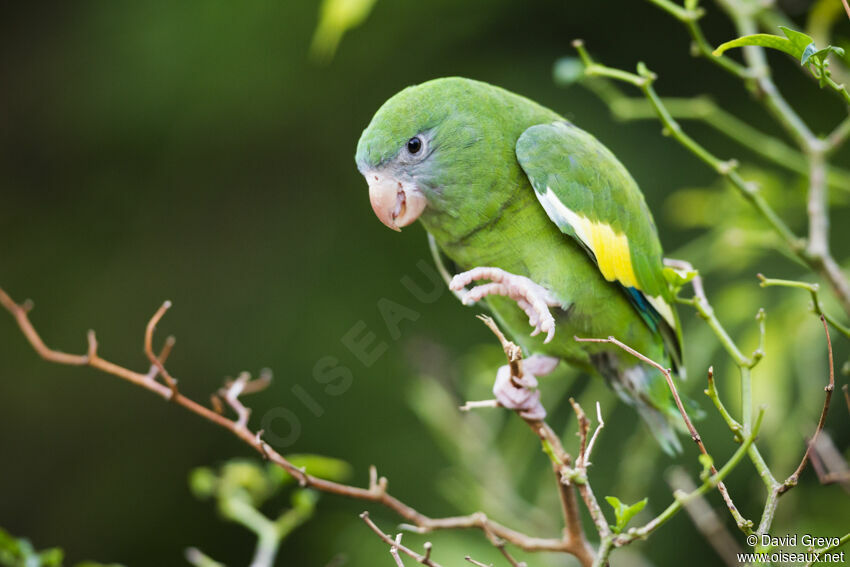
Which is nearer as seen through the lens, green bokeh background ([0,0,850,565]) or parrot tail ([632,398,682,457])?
parrot tail ([632,398,682,457])

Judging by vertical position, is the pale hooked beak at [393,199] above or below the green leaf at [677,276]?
above

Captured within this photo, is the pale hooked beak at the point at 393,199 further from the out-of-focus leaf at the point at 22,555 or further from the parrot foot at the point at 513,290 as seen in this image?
the out-of-focus leaf at the point at 22,555

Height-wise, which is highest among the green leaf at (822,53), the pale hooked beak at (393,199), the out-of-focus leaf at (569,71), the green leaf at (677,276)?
the out-of-focus leaf at (569,71)

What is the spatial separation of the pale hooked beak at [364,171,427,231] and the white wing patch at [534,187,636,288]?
188mm

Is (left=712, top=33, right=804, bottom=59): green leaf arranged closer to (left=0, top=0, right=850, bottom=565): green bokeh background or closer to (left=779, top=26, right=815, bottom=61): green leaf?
(left=779, top=26, right=815, bottom=61): green leaf

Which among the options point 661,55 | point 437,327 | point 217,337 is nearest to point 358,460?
point 437,327

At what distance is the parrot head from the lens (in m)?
1.25

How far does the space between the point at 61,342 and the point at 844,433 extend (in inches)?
108

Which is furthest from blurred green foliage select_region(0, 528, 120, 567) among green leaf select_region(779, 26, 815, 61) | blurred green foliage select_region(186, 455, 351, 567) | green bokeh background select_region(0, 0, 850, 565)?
green bokeh background select_region(0, 0, 850, 565)

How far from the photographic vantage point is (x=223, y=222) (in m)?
3.32

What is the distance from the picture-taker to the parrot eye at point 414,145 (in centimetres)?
126

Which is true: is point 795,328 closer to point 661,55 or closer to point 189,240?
point 661,55

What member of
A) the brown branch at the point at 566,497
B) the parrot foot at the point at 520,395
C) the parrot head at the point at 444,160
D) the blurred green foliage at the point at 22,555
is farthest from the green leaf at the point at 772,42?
the blurred green foliage at the point at 22,555

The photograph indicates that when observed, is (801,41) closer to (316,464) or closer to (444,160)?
(444,160)
